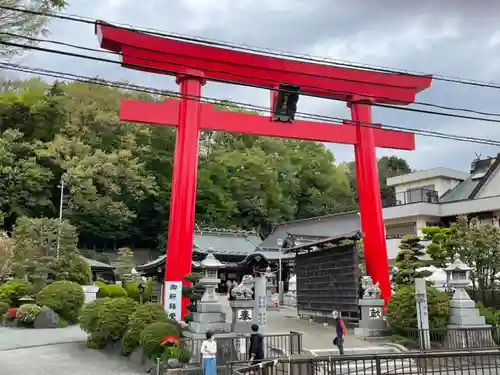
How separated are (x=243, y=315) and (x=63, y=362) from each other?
18.6ft

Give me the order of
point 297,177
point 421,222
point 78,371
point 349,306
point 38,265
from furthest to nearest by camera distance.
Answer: point 297,177 < point 421,222 < point 38,265 < point 349,306 < point 78,371

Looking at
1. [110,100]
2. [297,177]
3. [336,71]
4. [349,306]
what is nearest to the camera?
[349,306]

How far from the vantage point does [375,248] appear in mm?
19797

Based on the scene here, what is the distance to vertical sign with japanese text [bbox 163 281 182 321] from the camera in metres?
16.7

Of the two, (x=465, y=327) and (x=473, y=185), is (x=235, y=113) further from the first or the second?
(x=473, y=185)

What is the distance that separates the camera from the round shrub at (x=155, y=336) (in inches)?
503

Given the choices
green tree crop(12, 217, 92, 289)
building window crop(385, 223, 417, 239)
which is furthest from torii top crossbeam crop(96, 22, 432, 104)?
building window crop(385, 223, 417, 239)

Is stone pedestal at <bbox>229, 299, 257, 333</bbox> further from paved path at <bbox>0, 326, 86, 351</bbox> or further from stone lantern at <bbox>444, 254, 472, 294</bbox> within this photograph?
paved path at <bbox>0, 326, 86, 351</bbox>

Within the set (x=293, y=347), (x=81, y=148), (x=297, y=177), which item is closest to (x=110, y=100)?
(x=81, y=148)

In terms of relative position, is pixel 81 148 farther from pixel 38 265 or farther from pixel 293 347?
pixel 293 347

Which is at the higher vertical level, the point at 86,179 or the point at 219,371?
the point at 86,179

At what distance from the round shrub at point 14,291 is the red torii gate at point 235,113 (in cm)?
1197

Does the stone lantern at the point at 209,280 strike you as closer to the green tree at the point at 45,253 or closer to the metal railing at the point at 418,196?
the green tree at the point at 45,253

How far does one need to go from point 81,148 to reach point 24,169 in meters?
5.22
